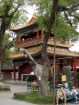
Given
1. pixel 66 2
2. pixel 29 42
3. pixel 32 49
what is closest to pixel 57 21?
pixel 66 2

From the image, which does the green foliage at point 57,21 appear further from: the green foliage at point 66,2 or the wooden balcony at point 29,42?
the wooden balcony at point 29,42

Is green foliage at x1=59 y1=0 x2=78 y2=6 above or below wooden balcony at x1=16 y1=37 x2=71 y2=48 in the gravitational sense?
above

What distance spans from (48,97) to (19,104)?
2035mm

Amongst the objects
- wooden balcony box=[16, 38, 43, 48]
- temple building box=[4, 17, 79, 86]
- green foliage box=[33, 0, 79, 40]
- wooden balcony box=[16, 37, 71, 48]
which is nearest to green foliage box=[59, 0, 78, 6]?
green foliage box=[33, 0, 79, 40]

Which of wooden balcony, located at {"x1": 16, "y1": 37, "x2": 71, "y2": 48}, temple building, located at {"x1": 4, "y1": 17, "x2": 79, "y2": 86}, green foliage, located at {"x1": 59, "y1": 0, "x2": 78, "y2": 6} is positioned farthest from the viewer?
wooden balcony, located at {"x1": 16, "y1": 37, "x2": 71, "y2": 48}

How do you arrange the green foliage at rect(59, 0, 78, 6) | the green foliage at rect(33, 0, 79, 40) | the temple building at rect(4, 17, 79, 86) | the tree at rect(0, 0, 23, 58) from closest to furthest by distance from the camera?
the green foliage at rect(59, 0, 78, 6)
the green foliage at rect(33, 0, 79, 40)
the tree at rect(0, 0, 23, 58)
the temple building at rect(4, 17, 79, 86)

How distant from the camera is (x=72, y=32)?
23.2 meters

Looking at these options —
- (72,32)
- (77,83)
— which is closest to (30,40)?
(77,83)


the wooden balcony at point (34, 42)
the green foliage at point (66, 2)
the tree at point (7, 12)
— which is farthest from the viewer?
the wooden balcony at point (34, 42)

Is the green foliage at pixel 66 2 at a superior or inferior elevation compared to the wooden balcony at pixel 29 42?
superior

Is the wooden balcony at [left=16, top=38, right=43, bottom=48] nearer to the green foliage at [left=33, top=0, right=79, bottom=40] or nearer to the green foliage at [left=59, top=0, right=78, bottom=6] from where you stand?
the green foliage at [left=33, top=0, right=79, bottom=40]

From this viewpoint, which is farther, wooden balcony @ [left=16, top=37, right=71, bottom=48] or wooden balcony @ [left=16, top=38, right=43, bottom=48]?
wooden balcony @ [left=16, top=38, right=43, bottom=48]

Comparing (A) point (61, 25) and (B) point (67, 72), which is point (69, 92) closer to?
(A) point (61, 25)

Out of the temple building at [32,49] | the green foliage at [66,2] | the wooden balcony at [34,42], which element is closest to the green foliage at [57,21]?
the green foliage at [66,2]
